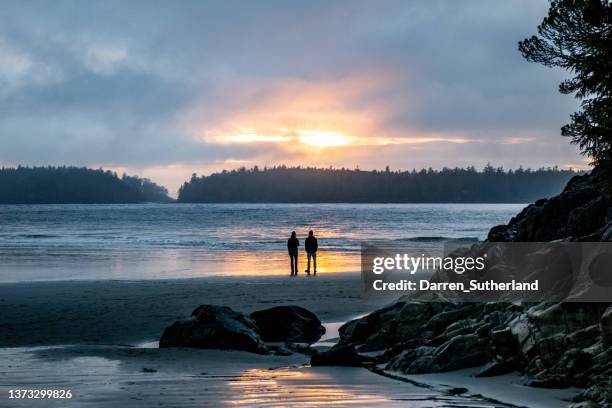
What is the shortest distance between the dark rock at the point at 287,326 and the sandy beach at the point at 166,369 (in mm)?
402

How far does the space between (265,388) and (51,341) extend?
666cm

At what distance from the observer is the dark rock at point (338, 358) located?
10711mm

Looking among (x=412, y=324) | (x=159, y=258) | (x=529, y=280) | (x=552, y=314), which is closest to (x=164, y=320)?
(x=412, y=324)

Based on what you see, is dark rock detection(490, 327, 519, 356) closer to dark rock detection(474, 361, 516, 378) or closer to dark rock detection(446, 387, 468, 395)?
dark rock detection(474, 361, 516, 378)

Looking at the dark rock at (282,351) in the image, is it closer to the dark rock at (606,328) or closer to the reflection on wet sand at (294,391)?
the reflection on wet sand at (294,391)

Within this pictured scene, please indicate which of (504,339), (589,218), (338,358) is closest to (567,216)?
(589,218)

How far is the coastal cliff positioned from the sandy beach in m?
0.31

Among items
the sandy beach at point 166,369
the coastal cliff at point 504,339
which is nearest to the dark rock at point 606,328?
the coastal cliff at point 504,339

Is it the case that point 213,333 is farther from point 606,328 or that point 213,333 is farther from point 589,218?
point 589,218

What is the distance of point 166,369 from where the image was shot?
10.2m

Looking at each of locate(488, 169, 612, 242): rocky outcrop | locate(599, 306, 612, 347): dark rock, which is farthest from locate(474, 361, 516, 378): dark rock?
locate(488, 169, 612, 242): rocky outcrop

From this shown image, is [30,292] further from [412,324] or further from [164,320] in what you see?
[412,324]

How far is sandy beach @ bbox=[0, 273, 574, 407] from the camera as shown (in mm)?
8031

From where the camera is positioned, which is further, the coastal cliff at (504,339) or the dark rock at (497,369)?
the dark rock at (497,369)
